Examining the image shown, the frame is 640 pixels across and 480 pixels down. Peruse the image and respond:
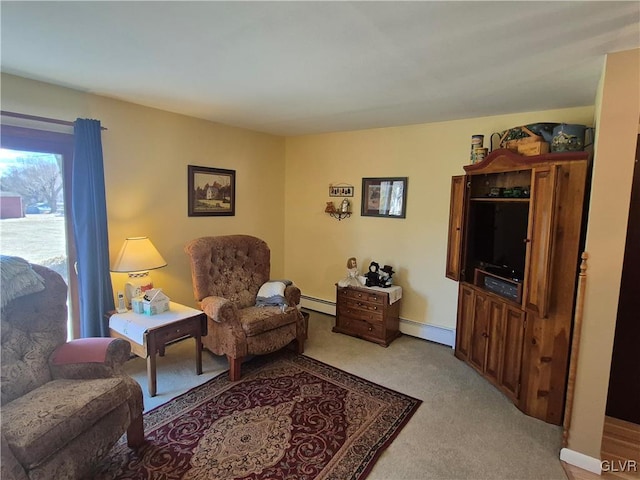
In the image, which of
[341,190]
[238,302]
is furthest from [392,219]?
[238,302]

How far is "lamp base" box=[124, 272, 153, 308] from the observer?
3080 millimetres

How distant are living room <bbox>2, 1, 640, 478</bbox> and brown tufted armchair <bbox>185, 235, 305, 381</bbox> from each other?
53 cm

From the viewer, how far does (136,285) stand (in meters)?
3.13

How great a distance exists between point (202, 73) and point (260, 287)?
86.2 inches

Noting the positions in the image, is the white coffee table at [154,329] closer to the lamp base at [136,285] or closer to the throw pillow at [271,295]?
the lamp base at [136,285]

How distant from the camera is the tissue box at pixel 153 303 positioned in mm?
2959

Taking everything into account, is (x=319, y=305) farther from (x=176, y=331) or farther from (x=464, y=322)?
(x=176, y=331)

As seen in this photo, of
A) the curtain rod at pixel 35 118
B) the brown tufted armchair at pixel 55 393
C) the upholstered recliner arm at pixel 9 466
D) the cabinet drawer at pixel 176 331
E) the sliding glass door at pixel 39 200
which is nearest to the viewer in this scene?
the upholstered recliner arm at pixel 9 466

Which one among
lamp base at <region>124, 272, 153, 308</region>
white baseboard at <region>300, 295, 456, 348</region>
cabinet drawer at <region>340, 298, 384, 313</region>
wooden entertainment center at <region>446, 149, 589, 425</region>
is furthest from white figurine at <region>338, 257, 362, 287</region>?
lamp base at <region>124, 272, 153, 308</region>

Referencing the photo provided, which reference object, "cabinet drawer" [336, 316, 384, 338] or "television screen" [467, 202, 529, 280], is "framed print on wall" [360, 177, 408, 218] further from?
"cabinet drawer" [336, 316, 384, 338]

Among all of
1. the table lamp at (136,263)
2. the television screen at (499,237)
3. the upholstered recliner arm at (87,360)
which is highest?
the television screen at (499,237)

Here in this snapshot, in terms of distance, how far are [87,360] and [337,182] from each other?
10.9 ft

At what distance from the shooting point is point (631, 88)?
1.92m

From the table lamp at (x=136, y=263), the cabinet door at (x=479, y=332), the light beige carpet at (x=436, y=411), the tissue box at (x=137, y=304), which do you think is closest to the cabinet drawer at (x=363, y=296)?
the light beige carpet at (x=436, y=411)
